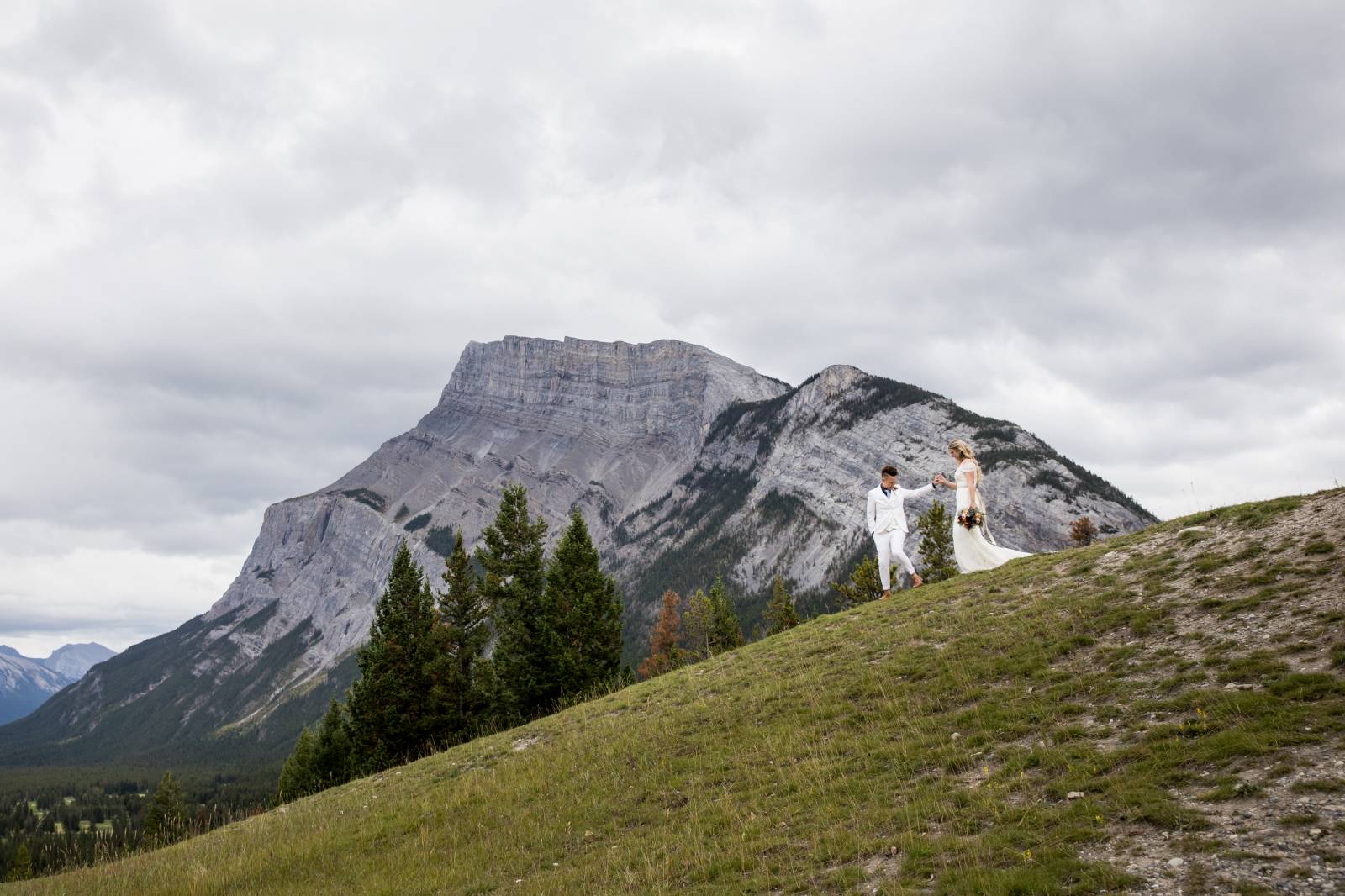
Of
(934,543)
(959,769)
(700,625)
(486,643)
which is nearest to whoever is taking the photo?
(959,769)

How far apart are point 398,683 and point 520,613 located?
756cm

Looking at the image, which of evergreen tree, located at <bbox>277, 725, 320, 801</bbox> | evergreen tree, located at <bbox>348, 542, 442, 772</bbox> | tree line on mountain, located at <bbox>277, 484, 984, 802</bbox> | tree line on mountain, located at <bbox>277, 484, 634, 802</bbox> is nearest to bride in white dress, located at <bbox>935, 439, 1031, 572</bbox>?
tree line on mountain, located at <bbox>277, 484, 984, 802</bbox>

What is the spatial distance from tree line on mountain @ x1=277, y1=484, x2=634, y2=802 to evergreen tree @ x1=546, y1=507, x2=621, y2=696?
0.17 ft

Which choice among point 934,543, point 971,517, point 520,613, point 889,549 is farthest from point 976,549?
point 934,543

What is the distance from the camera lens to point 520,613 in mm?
38812

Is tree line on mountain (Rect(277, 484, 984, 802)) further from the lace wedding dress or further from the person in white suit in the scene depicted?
the lace wedding dress

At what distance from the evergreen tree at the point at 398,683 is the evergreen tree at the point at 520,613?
3.87 meters

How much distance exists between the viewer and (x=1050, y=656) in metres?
12.8

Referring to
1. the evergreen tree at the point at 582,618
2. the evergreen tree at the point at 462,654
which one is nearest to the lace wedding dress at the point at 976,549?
the evergreen tree at the point at 582,618

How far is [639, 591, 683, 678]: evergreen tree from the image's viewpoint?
58.6 metres

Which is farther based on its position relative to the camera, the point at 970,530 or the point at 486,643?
the point at 486,643

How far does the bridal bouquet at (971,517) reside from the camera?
66.7ft

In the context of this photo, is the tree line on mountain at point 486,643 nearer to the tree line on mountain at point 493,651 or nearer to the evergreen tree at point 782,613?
the tree line on mountain at point 493,651

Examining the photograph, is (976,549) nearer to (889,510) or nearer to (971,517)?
(971,517)
